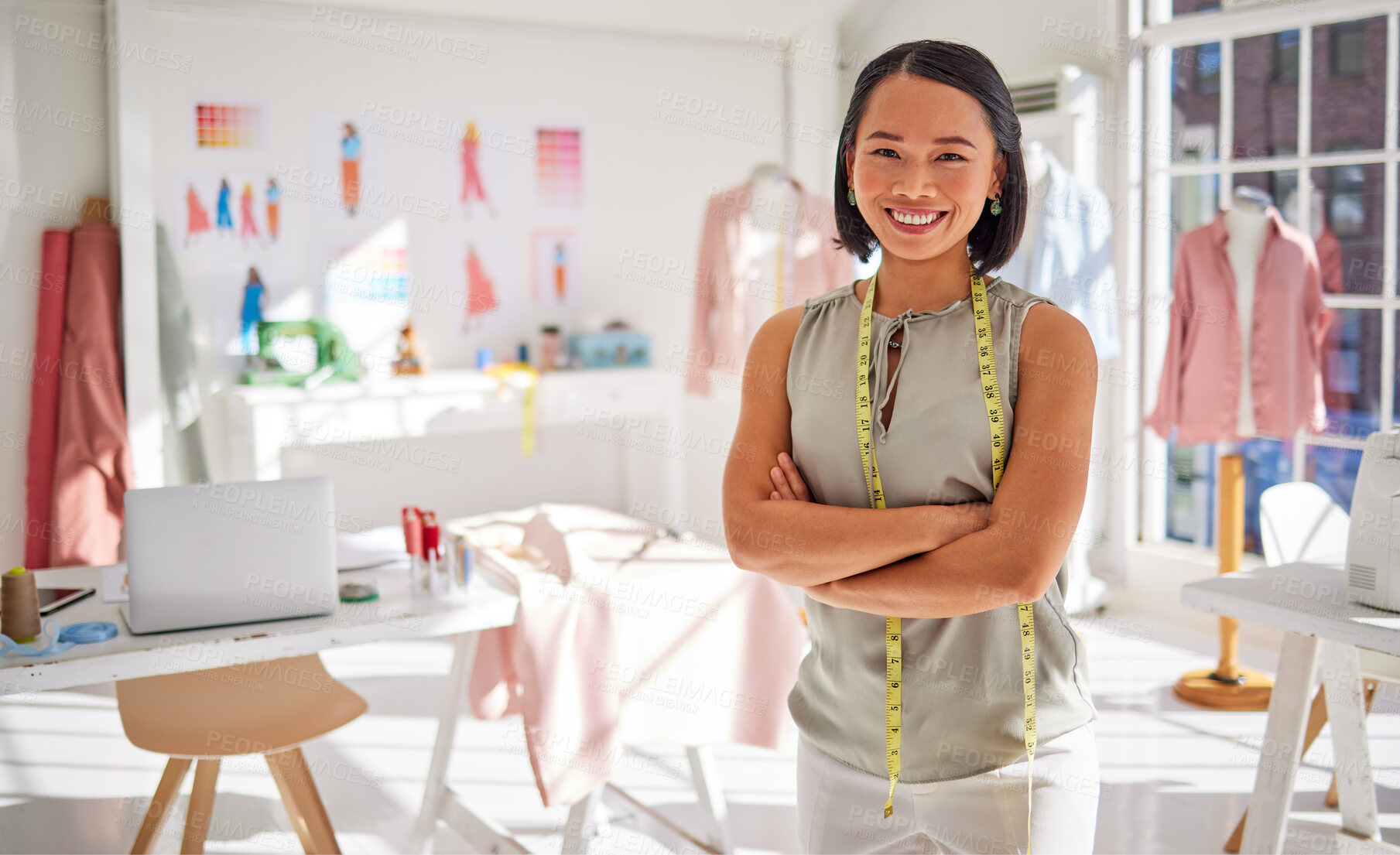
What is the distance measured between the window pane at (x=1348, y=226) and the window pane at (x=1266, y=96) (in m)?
0.24

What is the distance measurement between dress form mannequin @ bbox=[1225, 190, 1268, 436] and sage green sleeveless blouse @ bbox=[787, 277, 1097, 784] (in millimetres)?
3230

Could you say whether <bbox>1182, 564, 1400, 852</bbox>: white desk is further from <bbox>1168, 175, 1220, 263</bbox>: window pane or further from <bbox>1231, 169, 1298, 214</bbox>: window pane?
<bbox>1168, 175, 1220, 263</bbox>: window pane

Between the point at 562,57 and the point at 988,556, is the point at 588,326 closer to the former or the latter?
the point at 562,57

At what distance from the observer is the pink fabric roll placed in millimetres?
4398

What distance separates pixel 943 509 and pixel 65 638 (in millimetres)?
1687

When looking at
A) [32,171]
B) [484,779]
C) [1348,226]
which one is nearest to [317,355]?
[32,171]

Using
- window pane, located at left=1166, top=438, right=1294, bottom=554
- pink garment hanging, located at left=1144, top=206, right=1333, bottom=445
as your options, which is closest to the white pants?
pink garment hanging, located at left=1144, top=206, right=1333, bottom=445

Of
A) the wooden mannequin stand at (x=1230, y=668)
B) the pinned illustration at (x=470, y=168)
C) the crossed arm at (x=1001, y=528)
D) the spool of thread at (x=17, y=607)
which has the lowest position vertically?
the wooden mannequin stand at (x=1230, y=668)

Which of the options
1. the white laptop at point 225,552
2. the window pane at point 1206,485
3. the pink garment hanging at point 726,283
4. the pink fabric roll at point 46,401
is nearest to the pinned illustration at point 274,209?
the pink fabric roll at point 46,401

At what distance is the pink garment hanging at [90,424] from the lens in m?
4.30

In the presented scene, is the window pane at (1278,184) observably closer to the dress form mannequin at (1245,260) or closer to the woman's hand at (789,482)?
the dress form mannequin at (1245,260)

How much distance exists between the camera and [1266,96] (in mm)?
4621

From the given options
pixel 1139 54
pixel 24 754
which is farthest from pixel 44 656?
pixel 1139 54

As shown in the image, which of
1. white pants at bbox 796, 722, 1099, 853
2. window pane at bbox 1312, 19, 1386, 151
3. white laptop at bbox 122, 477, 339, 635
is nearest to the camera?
white pants at bbox 796, 722, 1099, 853
